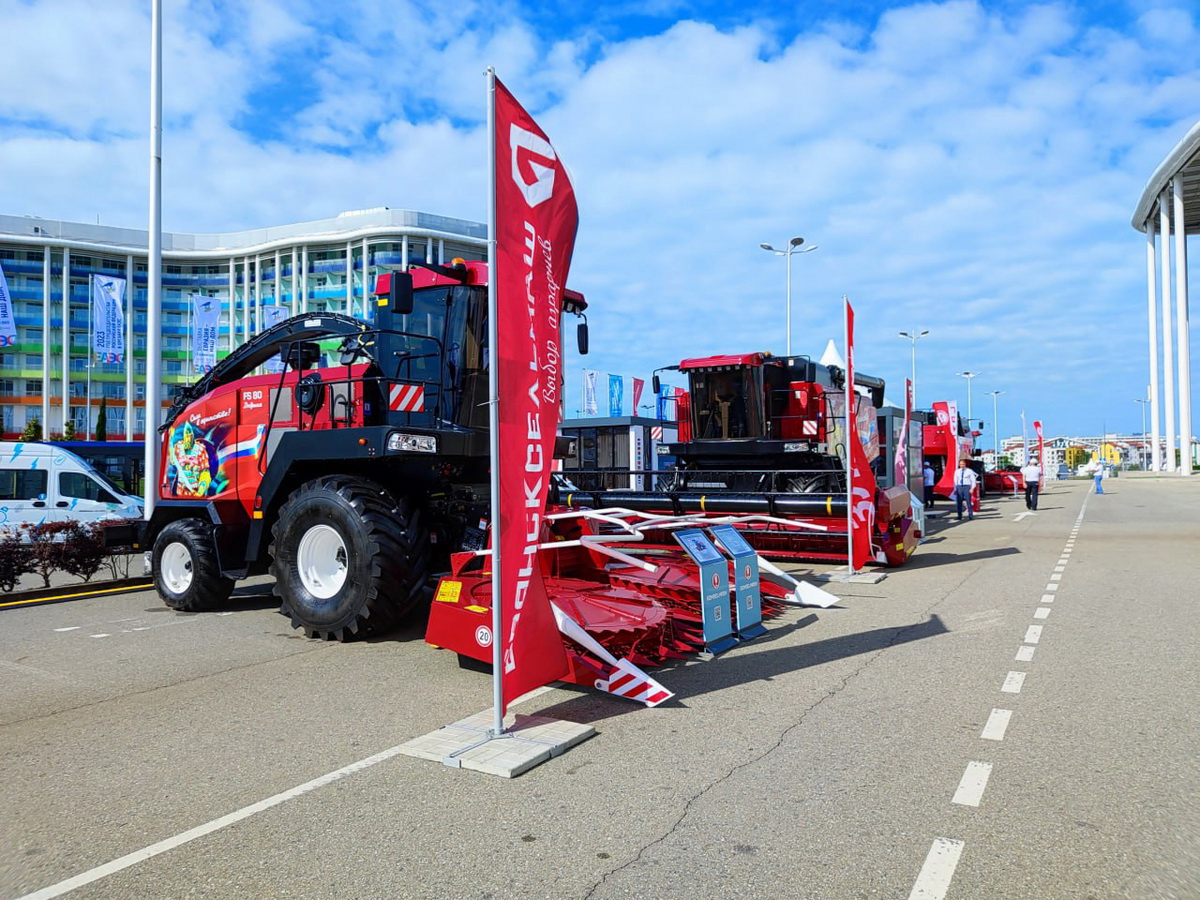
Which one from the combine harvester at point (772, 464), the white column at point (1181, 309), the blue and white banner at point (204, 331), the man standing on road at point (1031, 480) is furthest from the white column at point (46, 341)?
the white column at point (1181, 309)

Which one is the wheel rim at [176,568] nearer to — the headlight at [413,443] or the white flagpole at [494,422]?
the headlight at [413,443]

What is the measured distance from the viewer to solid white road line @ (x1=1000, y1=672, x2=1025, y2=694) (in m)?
5.76

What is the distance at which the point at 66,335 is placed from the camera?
224 ft

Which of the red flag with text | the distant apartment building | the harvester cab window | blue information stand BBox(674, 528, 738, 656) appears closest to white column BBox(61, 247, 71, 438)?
the distant apartment building

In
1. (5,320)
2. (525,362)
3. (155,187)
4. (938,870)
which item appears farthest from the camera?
(5,320)

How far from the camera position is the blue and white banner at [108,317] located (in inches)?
1532

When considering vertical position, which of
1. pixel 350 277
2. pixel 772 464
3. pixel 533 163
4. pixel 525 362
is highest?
pixel 350 277

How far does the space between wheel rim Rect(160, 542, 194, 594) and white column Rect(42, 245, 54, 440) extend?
7031 cm

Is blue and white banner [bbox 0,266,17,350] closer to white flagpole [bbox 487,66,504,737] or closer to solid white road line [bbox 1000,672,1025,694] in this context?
white flagpole [bbox 487,66,504,737]

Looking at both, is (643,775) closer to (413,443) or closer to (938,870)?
(938,870)

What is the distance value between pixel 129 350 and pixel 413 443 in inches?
2938

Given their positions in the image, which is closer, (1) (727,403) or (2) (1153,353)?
(1) (727,403)

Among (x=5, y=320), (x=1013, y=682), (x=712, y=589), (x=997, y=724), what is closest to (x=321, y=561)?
(x=712, y=589)

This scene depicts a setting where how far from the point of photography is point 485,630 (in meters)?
5.69
